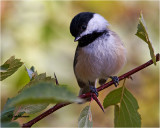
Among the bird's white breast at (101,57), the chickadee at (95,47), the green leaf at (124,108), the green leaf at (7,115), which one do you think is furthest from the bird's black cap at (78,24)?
the green leaf at (7,115)

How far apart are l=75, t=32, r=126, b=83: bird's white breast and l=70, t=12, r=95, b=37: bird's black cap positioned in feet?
0.69

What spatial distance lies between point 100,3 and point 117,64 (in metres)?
0.88

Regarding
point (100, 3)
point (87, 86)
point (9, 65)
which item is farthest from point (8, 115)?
point (87, 86)

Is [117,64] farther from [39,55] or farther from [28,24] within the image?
[28,24]

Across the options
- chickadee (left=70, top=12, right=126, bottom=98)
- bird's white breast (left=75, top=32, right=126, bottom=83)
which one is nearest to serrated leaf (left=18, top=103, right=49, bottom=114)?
chickadee (left=70, top=12, right=126, bottom=98)

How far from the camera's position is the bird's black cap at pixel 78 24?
298 centimetres

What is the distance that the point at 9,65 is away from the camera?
1.36 m

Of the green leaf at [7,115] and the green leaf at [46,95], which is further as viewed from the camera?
the green leaf at [7,115]

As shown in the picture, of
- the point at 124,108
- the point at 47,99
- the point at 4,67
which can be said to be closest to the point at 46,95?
the point at 47,99

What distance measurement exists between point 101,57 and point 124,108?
1338mm

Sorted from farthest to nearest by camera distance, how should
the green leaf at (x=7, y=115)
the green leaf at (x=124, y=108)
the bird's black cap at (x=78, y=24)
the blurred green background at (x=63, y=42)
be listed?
the blurred green background at (x=63, y=42)
the bird's black cap at (x=78, y=24)
the green leaf at (x=124, y=108)
the green leaf at (x=7, y=115)

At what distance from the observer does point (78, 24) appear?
2984mm

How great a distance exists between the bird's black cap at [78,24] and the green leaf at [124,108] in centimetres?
132

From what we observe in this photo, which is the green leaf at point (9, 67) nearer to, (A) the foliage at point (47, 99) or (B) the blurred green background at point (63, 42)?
(A) the foliage at point (47, 99)
